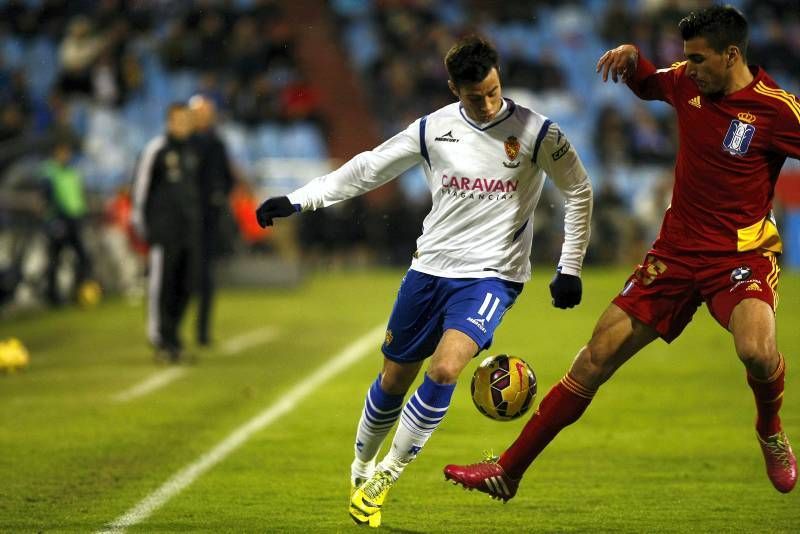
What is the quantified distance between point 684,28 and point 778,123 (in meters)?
0.58

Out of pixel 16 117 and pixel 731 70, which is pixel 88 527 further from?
pixel 16 117

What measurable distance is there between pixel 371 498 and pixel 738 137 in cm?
224

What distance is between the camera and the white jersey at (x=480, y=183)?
20.4ft

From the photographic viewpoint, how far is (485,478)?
6312 mm

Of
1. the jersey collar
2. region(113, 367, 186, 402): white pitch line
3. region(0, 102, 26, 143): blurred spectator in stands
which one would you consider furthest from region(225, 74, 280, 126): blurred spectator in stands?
the jersey collar

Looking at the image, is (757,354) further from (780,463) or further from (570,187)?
(570,187)

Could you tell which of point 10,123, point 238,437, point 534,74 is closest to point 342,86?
point 534,74

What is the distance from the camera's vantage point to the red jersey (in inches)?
237

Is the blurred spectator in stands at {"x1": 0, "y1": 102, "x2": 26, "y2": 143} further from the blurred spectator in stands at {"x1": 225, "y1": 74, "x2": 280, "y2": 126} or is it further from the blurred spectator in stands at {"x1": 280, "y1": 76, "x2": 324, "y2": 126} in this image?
the blurred spectator in stands at {"x1": 280, "y1": 76, "x2": 324, "y2": 126}

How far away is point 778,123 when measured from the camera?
19.7 ft

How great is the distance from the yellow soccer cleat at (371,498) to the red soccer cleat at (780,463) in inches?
70.0

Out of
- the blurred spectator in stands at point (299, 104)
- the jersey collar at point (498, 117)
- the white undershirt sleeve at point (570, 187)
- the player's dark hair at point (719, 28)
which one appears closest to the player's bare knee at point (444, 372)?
the white undershirt sleeve at point (570, 187)

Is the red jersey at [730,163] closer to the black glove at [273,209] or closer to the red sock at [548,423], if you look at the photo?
the red sock at [548,423]

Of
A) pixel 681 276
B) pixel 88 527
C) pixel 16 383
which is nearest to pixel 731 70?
A: pixel 681 276
